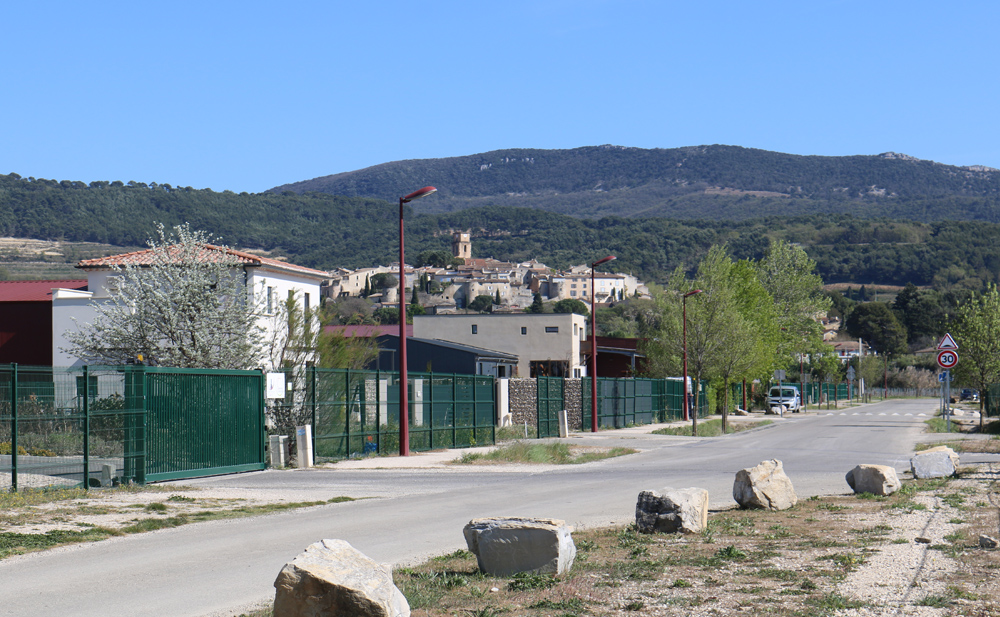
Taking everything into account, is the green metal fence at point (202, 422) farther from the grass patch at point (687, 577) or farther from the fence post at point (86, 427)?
the grass patch at point (687, 577)

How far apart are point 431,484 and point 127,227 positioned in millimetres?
175830

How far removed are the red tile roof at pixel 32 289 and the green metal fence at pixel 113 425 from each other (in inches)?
1160

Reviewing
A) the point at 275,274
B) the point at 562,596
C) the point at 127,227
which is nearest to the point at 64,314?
the point at 275,274

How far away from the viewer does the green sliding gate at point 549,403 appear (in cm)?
3584

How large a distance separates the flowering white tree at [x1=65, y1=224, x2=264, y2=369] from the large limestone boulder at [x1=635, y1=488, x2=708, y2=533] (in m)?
18.9

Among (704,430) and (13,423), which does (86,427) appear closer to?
(13,423)

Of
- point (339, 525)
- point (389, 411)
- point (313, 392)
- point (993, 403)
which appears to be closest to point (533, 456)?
point (389, 411)

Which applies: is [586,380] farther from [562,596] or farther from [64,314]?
[562,596]

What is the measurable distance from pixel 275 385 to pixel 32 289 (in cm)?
3216

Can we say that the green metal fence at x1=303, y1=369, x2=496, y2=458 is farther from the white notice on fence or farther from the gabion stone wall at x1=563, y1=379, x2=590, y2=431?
the gabion stone wall at x1=563, y1=379, x2=590, y2=431

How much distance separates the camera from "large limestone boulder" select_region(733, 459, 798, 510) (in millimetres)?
13289

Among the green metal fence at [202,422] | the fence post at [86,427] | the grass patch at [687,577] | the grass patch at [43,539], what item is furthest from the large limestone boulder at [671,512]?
the green metal fence at [202,422]

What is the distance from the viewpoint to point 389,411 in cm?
2678

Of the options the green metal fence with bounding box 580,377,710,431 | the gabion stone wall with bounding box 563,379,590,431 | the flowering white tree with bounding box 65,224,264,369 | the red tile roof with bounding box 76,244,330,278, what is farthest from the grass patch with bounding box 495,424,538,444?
the red tile roof with bounding box 76,244,330,278
